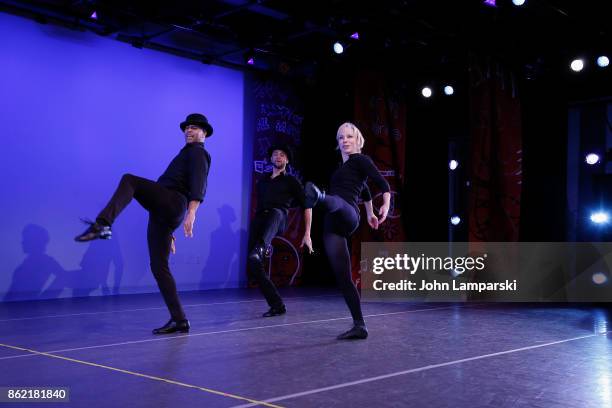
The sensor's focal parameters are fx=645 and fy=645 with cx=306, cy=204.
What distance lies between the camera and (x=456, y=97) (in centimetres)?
1069

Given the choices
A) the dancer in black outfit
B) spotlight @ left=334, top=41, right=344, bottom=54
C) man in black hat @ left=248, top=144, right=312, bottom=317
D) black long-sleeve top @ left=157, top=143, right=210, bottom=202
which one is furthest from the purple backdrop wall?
the dancer in black outfit

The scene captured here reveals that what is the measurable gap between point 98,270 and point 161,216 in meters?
4.23

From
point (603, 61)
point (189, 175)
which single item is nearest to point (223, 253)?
point (189, 175)

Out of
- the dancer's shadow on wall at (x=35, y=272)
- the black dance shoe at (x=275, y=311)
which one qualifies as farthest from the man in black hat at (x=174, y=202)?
the dancer's shadow on wall at (x=35, y=272)

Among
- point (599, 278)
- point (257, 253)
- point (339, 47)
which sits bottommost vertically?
point (599, 278)

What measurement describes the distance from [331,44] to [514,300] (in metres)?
4.22

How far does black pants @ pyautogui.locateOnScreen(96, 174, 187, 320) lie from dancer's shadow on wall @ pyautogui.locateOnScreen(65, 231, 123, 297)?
12.6 feet

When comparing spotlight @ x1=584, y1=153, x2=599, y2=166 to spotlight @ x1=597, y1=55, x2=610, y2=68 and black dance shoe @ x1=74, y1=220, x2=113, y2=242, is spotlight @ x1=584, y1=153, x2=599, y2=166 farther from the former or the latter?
black dance shoe @ x1=74, y1=220, x2=113, y2=242

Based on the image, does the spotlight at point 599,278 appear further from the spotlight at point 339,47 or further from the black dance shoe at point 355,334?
the black dance shoe at point 355,334

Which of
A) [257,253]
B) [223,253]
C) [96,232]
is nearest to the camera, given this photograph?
[96,232]

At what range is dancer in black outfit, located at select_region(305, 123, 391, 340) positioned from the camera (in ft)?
14.8

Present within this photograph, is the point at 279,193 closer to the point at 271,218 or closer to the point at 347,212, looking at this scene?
the point at 271,218

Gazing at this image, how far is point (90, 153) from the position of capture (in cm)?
849

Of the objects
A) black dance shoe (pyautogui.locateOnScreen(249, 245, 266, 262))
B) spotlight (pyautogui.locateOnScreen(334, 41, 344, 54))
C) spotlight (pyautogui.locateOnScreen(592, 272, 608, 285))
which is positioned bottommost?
spotlight (pyautogui.locateOnScreen(592, 272, 608, 285))
